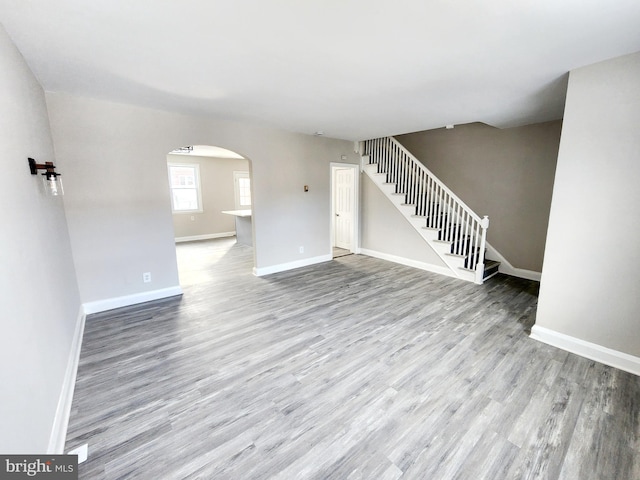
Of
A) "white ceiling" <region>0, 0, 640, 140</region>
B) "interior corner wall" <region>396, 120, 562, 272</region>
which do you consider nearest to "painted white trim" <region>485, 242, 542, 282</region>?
"interior corner wall" <region>396, 120, 562, 272</region>

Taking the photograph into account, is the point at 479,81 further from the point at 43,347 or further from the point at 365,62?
the point at 43,347

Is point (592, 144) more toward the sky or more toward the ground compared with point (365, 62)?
more toward the ground

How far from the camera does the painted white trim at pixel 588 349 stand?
2.38 meters

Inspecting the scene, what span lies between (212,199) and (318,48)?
751 centimetres

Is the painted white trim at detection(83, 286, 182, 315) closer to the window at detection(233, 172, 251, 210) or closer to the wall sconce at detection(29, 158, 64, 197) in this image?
the wall sconce at detection(29, 158, 64, 197)

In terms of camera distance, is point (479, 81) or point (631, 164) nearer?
point (631, 164)

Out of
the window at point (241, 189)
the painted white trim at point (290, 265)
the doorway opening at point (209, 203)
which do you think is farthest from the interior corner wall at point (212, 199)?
the painted white trim at point (290, 265)

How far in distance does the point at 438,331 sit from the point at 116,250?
411 centimetres

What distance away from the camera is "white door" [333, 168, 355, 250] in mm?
6608

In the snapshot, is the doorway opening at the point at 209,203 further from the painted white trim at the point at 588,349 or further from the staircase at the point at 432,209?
the painted white trim at the point at 588,349

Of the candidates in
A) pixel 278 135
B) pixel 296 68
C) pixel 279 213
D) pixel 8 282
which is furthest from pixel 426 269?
pixel 8 282

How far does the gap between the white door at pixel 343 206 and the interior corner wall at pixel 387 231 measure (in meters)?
0.31

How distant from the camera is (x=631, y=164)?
2.25 metres

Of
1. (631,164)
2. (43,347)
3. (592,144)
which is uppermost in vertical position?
(592,144)
